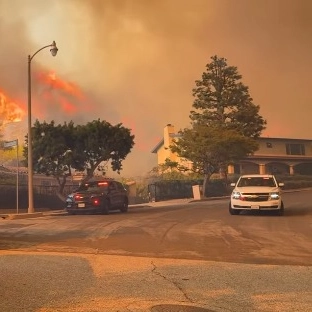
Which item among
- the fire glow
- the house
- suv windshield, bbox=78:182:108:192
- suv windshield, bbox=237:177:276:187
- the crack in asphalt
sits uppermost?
the fire glow

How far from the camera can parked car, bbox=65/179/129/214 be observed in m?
21.9

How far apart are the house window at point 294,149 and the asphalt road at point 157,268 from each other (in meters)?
48.0

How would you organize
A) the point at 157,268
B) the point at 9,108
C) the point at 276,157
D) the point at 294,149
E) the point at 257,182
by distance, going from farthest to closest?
the point at 294,149
the point at 276,157
the point at 9,108
the point at 257,182
the point at 157,268

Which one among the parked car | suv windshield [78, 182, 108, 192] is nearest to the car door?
the parked car

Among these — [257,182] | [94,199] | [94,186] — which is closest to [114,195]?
[94,186]

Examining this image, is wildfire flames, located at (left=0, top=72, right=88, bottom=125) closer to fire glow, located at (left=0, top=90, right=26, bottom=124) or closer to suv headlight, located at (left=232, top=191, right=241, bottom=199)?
fire glow, located at (left=0, top=90, right=26, bottom=124)

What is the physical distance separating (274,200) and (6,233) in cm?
1024

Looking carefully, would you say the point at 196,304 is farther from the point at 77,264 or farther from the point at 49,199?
the point at 49,199

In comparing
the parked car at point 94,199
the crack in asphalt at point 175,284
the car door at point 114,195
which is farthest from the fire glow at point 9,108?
the crack in asphalt at point 175,284

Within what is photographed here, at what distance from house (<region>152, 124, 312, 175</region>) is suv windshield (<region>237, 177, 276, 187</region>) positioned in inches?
1480

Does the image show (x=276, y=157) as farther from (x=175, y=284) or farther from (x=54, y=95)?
(x=175, y=284)

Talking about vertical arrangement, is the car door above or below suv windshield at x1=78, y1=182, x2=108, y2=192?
below

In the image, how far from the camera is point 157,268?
880 centimetres

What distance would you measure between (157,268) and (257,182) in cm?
1211
